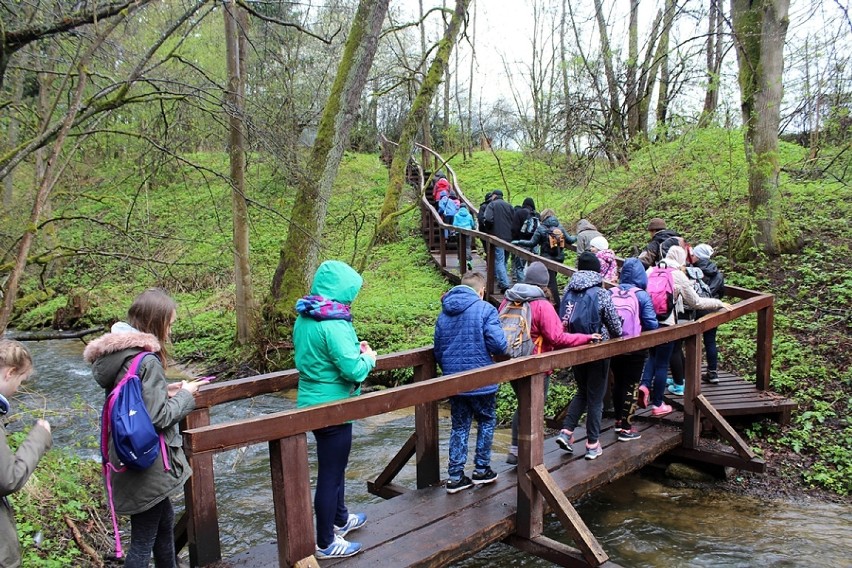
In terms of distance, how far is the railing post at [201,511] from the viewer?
3.72 m

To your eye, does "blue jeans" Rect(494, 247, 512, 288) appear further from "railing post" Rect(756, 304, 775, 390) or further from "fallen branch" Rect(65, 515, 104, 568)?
"fallen branch" Rect(65, 515, 104, 568)

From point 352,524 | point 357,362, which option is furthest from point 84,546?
point 357,362

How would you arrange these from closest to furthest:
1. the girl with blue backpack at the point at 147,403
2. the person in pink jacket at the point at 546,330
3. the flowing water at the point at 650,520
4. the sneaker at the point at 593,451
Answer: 1. the girl with blue backpack at the point at 147,403
2. the flowing water at the point at 650,520
3. the person in pink jacket at the point at 546,330
4. the sneaker at the point at 593,451

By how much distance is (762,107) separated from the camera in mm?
9289

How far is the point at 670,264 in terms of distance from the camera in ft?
21.4

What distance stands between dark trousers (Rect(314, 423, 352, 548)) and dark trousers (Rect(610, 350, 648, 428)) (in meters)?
3.19

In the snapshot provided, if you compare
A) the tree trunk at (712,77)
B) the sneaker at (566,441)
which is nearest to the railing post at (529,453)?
the sneaker at (566,441)

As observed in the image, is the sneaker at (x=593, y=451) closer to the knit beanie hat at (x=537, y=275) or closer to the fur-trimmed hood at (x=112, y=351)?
the knit beanie hat at (x=537, y=275)

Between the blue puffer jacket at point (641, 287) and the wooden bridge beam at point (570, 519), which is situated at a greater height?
the blue puffer jacket at point (641, 287)

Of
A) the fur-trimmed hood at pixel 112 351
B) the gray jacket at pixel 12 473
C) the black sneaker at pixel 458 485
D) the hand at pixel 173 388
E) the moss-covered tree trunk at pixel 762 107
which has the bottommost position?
the black sneaker at pixel 458 485

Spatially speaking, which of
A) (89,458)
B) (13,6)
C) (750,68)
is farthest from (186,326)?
(750,68)

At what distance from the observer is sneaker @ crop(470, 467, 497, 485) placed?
15.2ft

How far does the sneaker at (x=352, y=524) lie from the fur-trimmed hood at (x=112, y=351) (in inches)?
62.8

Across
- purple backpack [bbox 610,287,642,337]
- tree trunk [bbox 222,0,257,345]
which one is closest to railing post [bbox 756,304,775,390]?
purple backpack [bbox 610,287,642,337]
